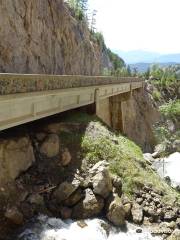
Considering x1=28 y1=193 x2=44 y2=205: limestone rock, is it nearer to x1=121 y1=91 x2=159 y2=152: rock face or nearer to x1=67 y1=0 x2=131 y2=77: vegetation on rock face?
x1=121 y1=91 x2=159 y2=152: rock face

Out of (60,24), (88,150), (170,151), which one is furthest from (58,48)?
(88,150)

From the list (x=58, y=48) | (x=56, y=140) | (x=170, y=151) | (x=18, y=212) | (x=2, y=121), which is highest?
(x=58, y=48)

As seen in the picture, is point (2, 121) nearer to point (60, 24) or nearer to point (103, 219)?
point (103, 219)

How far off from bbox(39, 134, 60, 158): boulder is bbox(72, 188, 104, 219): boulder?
2.61 metres

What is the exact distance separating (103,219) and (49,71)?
109ft

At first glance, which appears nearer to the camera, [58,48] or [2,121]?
[2,121]

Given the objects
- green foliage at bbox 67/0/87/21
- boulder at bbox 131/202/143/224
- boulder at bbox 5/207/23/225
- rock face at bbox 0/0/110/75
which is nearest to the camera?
boulder at bbox 5/207/23/225

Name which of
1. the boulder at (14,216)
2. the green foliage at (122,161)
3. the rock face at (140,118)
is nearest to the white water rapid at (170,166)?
the rock face at (140,118)

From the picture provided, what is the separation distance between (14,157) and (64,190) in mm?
2116

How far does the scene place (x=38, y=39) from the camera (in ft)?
137

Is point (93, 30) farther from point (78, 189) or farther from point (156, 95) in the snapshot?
point (78, 189)

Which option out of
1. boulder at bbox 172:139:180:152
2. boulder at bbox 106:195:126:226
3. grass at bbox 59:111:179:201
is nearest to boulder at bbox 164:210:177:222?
grass at bbox 59:111:179:201

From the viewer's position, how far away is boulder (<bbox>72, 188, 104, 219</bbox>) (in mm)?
13258

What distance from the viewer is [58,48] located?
163 ft
